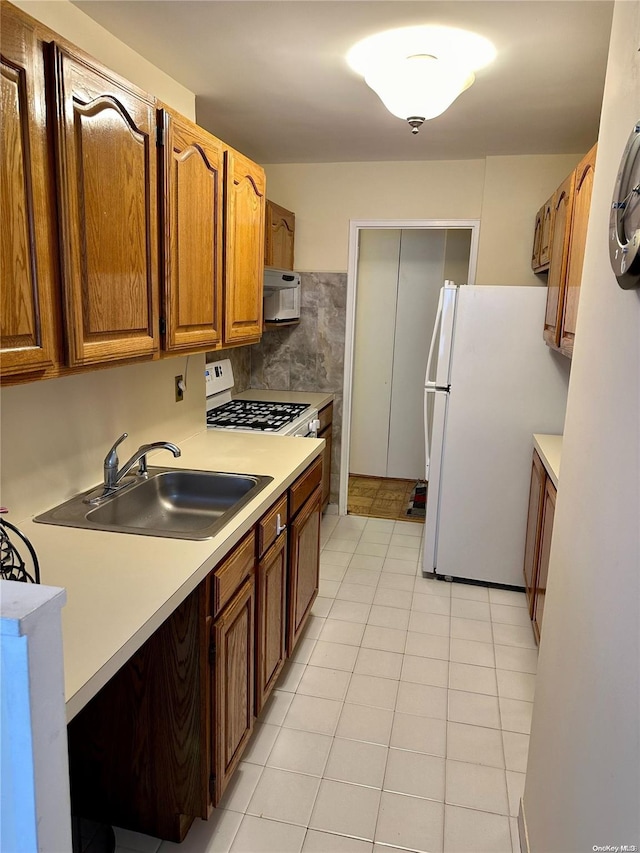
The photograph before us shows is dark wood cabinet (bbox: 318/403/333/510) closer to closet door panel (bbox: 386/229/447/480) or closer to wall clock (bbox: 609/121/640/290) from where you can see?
closet door panel (bbox: 386/229/447/480)

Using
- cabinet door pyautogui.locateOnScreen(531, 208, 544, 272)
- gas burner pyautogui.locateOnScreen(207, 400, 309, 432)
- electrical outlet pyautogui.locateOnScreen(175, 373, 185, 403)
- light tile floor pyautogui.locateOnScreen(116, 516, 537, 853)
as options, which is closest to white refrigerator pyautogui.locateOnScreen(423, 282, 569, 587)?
light tile floor pyautogui.locateOnScreen(116, 516, 537, 853)

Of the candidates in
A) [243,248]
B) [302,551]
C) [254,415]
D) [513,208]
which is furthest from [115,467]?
[513,208]

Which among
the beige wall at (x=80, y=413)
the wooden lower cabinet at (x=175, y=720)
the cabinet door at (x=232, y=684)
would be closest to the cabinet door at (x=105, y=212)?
the beige wall at (x=80, y=413)

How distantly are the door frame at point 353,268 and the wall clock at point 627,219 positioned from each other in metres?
2.78

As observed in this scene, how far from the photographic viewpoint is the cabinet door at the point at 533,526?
2771 mm

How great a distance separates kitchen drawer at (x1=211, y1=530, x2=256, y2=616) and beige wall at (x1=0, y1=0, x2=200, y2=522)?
60 cm

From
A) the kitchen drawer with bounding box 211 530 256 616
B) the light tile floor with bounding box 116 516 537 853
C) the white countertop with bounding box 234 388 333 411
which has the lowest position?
the light tile floor with bounding box 116 516 537 853

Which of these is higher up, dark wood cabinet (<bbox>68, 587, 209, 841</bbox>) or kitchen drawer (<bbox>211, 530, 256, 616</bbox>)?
kitchen drawer (<bbox>211, 530, 256, 616</bbox>)

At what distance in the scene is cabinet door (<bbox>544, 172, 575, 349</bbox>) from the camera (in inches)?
100

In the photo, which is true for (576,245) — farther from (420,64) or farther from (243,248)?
(243,248)

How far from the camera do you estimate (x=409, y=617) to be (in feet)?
9.80

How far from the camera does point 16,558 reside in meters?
1.43

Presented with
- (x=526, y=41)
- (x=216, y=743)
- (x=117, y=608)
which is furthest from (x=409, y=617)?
(x=526, y=41)

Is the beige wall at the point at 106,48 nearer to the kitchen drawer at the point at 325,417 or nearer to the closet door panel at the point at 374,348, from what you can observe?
the kitchen drawer at the point at 325,417
